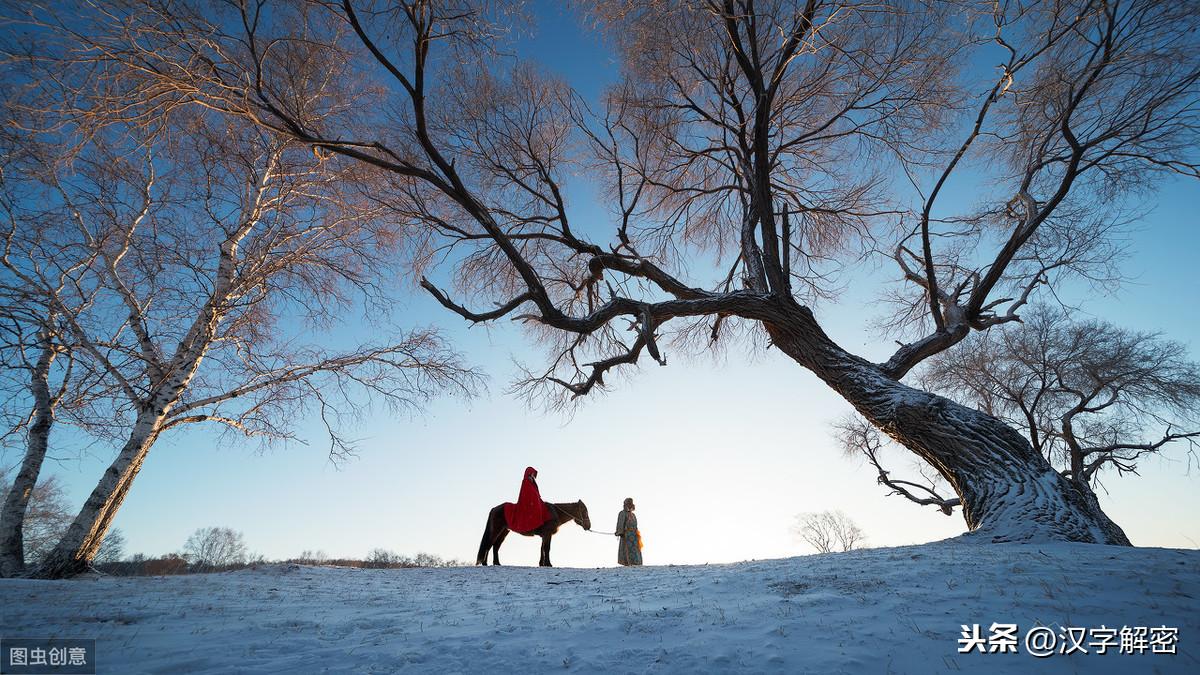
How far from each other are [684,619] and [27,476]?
28.1 ft

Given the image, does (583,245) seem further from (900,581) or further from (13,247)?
(13,247)

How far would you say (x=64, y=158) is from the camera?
605 centimetres

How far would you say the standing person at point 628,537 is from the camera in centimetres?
1019

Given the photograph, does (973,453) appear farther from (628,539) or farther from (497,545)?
(497,545)

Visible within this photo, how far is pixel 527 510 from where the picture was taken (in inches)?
350

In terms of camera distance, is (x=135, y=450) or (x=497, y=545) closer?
(x=135, y=450)

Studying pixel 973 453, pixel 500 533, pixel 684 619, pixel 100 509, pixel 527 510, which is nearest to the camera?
pixel 684 619

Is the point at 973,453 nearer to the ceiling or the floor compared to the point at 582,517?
nearer to the ceiling

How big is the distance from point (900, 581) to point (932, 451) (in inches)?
134

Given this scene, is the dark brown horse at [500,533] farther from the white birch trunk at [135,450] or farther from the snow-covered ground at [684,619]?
the white birch trunk at [135,450]

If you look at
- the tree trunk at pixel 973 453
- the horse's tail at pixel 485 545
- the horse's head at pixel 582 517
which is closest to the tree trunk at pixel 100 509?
the horse's tail at pixel 485 545

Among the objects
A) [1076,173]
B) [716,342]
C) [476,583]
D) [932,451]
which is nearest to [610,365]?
[716,342]

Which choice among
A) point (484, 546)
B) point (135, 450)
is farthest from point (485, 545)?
point (135, 450)

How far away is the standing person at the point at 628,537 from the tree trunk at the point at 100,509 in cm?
795
